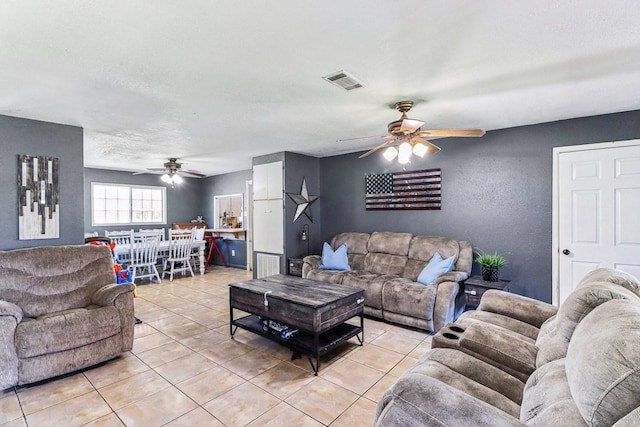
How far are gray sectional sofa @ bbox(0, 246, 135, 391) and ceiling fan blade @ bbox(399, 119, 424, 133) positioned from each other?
2982 millimetres

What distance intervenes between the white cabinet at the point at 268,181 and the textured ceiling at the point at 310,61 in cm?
175

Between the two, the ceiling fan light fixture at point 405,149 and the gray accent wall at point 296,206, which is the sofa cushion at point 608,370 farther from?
the gray accent wall at point 296,206

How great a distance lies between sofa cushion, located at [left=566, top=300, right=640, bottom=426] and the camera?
792 mm

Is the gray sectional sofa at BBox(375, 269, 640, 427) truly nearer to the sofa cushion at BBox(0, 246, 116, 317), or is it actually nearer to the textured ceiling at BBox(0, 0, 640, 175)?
the textured ceiling at BBox(0, 0, 640, 175)

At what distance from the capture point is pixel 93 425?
1.97 metres

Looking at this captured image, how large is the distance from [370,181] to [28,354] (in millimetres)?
4396

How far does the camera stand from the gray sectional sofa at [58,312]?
2.37m

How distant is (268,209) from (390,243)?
7.43 ft

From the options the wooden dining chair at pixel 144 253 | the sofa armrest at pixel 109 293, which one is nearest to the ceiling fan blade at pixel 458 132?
the sofa armrest at pixel 109 293

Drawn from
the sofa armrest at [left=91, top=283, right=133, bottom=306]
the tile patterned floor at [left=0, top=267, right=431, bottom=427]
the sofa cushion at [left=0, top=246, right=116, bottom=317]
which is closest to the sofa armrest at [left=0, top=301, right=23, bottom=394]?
the tile patterned floor at [left=0, top=267, right=431, bottom=427]

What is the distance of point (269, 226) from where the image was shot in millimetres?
5523

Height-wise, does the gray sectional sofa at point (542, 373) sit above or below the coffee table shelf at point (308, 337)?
above

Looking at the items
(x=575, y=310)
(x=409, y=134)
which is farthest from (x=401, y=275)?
(x=575, y=310)

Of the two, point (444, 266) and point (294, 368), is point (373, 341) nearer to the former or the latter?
point (294, 368)
